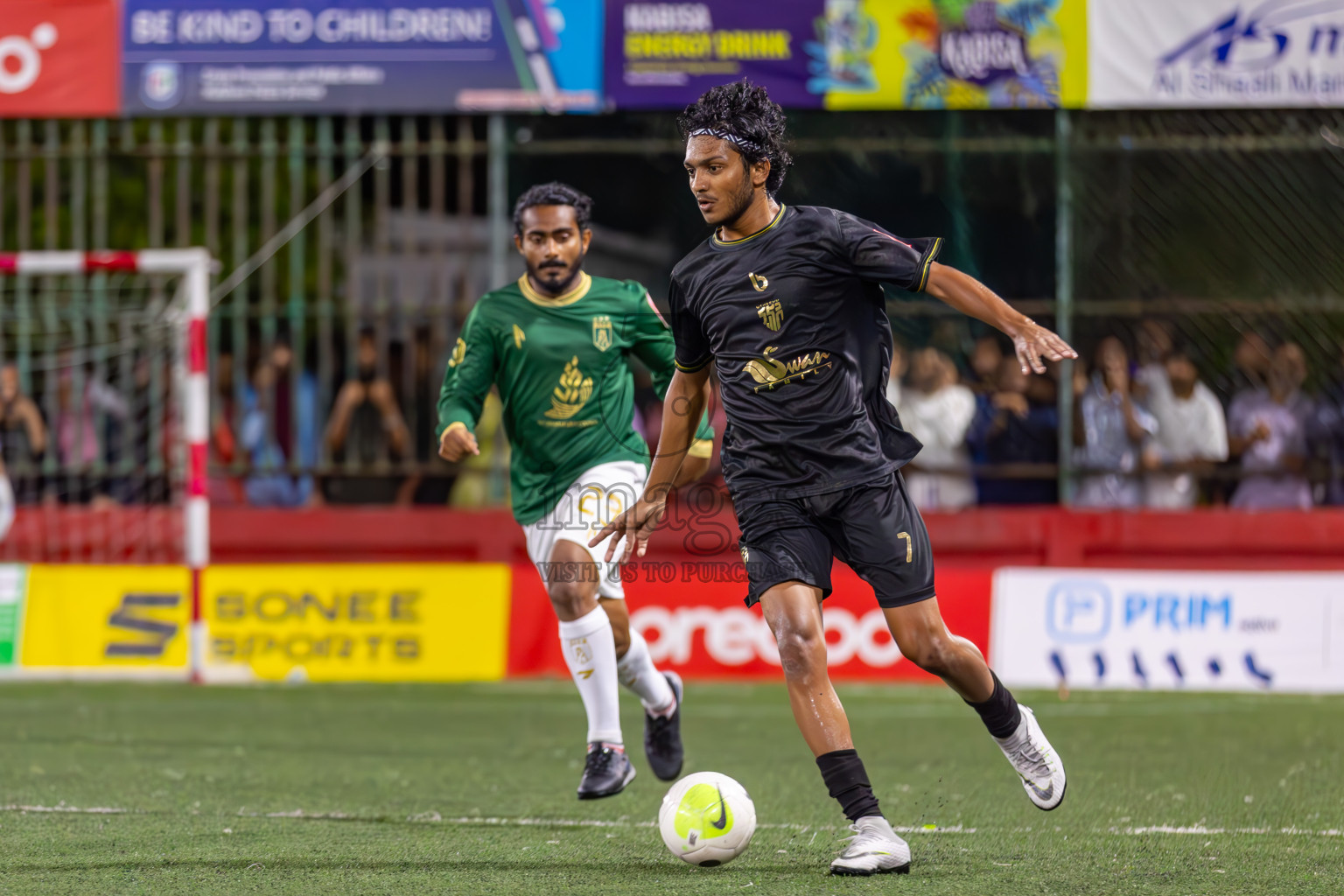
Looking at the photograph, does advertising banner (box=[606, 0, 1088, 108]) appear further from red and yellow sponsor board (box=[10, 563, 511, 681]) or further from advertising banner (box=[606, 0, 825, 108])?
red and yellow sponsor board (box=[10, 563, 511, 681])

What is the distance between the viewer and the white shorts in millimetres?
6723

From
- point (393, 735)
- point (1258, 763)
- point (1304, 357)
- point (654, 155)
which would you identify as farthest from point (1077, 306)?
point (393, 735)

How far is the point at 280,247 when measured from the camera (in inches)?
510

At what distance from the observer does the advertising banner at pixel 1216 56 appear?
40.1 feet

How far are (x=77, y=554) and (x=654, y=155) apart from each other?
5206mm

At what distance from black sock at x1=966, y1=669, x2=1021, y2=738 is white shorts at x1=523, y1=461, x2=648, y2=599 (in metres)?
1.92

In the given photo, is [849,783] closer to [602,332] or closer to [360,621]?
[602,332]

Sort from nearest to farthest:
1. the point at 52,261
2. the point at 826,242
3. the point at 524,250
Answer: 1. the point at 826,242
2. the point at 524,250
3. the point at 52,261

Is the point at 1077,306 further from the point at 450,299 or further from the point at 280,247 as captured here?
the point at 280,247

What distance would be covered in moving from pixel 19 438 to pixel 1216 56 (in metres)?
9.16

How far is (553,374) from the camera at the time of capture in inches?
271

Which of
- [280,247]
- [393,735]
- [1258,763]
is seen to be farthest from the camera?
[280,247]

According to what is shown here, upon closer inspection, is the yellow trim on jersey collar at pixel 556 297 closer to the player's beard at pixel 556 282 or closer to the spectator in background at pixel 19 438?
the player's beard at pixel 556 282

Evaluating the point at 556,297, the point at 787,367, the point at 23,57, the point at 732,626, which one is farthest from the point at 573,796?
the point at 23,57
